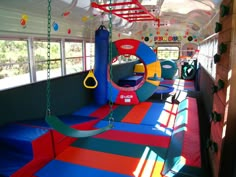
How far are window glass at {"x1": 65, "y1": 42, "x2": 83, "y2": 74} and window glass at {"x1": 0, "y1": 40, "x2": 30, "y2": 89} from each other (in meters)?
1.65

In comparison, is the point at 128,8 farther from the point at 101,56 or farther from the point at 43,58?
the point at 43,58

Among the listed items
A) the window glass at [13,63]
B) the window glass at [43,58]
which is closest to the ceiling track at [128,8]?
the window glass at [43,58]

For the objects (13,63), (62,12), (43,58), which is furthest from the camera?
(62,12)

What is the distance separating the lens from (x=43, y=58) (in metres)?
4.66

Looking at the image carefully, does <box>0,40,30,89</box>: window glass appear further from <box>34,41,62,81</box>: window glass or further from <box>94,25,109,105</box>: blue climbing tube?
<box>94,25,109,105</box>: blue climbing tube

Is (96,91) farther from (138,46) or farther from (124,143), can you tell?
(124,143)

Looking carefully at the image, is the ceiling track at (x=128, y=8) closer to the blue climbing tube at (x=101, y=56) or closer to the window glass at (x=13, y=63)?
the blue climbing tube at (x=101, y=56)

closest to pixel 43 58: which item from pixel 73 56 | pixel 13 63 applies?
pixel 13 63

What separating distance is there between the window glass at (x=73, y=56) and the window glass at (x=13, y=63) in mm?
1649

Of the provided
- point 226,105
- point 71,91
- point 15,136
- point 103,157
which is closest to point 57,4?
point 71,91

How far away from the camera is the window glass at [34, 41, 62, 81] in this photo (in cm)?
448

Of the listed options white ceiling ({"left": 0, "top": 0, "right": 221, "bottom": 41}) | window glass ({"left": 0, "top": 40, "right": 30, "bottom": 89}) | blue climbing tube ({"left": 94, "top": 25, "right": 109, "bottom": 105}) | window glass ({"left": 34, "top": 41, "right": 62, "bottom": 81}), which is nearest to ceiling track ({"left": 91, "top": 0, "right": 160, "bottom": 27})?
white ceiling ({"left": 0, "top": 0, "right": 221, "bottom": 41})

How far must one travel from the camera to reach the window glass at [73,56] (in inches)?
228

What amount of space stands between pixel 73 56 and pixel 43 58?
4.94ft
